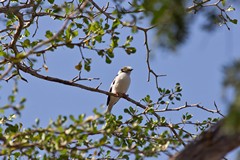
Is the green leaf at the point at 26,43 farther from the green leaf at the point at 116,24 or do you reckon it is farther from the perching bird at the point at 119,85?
the perching bird at the point at 119,85

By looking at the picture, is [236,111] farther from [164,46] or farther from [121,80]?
[121,80]

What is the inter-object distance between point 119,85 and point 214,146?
662 centimetres

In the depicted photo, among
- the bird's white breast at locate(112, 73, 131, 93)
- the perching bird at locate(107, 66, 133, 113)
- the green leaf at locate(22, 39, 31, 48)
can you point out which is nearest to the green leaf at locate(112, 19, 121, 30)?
the green leaf at locate(22, 39, 31, 48)

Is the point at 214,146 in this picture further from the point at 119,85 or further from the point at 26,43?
the point at 119,85

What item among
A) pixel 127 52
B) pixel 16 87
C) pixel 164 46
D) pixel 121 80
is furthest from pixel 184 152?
pixel 121 80

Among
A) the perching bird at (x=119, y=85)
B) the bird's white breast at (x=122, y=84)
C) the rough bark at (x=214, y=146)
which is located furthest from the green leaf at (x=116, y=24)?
the bird's white breast at (x=122, y=84)

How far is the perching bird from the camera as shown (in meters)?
9.62

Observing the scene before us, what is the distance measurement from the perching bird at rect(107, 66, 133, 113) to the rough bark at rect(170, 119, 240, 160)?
621cm

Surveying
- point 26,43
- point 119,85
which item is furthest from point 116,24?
point 119,85

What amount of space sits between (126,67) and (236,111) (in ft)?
26.9

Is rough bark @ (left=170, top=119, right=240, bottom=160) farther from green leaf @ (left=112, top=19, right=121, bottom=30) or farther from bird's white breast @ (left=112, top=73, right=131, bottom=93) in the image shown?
bird's white breast @ (left=112, top=73, right=131, bottom=93)

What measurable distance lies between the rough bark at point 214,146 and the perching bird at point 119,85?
6215 mm

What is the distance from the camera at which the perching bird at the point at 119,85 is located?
31.6 ft

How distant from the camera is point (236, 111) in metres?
2.28
